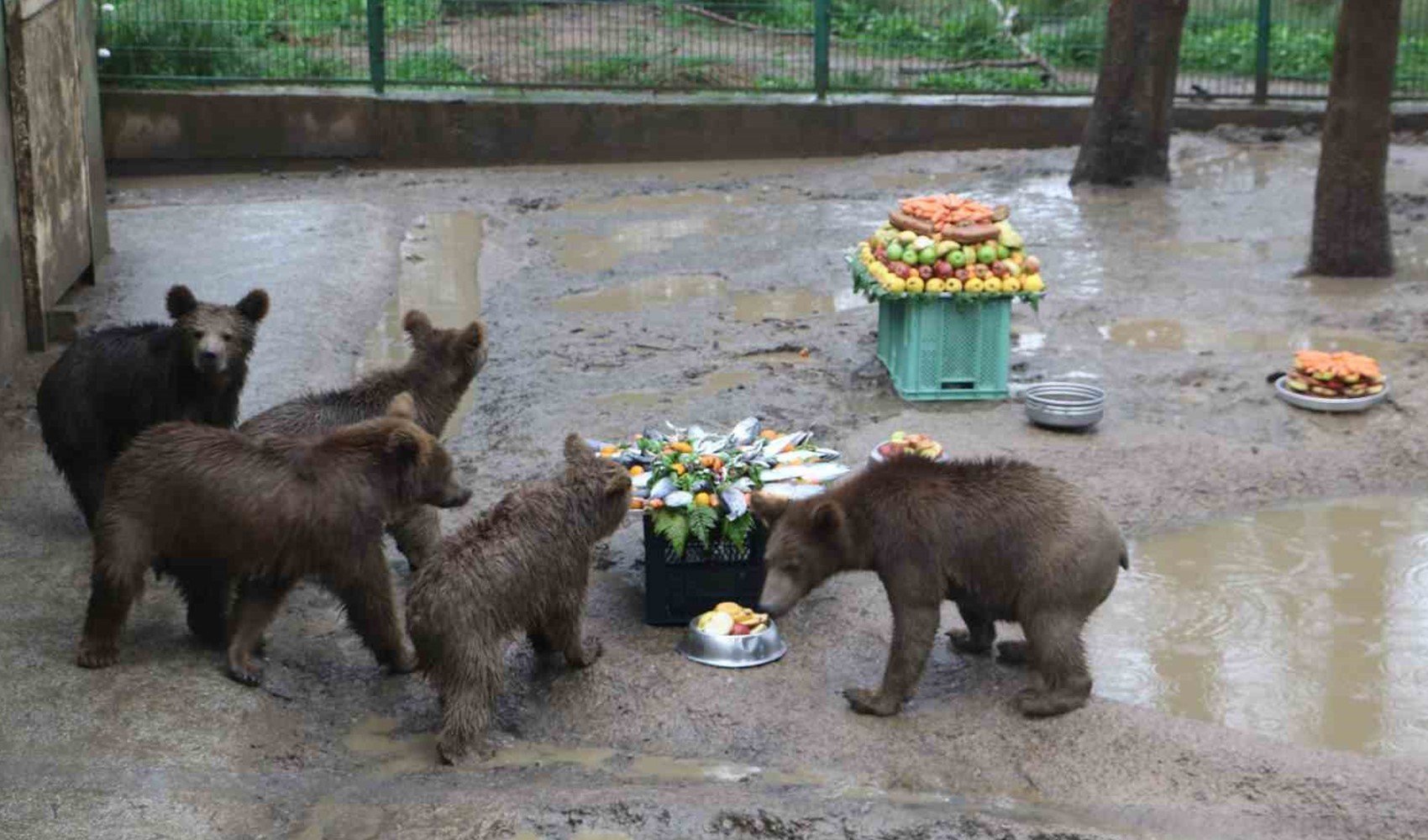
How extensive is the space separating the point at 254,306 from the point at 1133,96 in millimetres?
10477

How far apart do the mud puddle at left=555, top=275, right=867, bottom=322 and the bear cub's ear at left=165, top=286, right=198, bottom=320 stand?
506 centimetres

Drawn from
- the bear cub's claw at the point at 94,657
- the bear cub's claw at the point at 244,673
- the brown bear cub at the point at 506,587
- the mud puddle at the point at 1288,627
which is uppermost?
the brown bear cub at the point at 506,587

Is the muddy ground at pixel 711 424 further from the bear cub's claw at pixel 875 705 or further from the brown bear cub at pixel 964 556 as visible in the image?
the brown bear cub at pixel 964 556

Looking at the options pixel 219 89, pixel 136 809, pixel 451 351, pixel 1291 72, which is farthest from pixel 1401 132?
pixel 136 809

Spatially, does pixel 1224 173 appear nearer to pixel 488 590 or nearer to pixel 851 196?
pixel 851 196

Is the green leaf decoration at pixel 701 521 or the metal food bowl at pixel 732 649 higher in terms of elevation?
the green leaf decoration at pixel 701 521

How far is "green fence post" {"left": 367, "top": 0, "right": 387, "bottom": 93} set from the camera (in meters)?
18.7

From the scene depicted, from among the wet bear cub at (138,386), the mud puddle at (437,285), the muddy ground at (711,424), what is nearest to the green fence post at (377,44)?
the muddy ground at (711,424)

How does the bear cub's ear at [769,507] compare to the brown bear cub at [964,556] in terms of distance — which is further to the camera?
the bear cub's ear at [769,507]

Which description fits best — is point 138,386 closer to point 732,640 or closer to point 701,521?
point 701,521

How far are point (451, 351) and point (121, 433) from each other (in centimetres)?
159

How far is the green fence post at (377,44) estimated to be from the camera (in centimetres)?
1867

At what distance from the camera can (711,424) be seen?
1054 cm

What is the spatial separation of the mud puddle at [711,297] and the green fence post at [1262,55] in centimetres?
796
